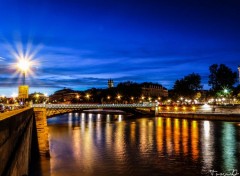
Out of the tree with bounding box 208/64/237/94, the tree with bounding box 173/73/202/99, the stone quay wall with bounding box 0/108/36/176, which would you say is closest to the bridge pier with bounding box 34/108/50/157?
the stone quay wall with bounding box 0/108/36/176

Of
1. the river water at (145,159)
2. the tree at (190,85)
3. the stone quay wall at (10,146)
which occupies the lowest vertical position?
the river water at (145,159)

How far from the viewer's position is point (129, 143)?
37.7 metres

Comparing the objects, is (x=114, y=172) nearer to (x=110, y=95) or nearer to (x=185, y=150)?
(x=185, y=150)

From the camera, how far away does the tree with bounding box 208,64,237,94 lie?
326ft

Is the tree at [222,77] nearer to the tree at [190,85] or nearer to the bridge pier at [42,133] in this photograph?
the tree at [190,85]

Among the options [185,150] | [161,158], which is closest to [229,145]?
[185,150]

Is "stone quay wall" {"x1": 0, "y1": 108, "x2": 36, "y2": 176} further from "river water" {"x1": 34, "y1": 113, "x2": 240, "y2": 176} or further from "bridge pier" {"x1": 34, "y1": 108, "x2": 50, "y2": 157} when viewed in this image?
"bridge pier" {"x1": 34, "y1": 108, "x2": 50, "y2": 157}

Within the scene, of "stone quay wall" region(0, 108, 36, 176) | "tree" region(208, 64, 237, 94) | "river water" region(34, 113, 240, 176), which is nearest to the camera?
"stone quay wall" region(0, 108, 36, 176)

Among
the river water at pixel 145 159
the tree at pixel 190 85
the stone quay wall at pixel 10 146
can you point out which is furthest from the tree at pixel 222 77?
the stone quay wall at pixel 10 146

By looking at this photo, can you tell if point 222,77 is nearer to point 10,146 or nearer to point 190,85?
point 190,85

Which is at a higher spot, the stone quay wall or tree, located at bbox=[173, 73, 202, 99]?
tree, located at bbox=[173, 73, 202, 99]

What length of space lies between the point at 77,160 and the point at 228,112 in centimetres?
5561

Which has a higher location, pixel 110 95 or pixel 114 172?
pixel 110 95

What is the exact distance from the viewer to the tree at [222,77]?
9925cm
